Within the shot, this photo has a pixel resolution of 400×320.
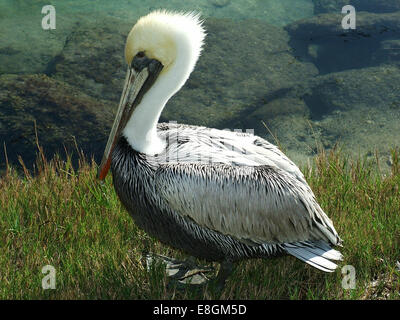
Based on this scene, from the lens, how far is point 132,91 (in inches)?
165

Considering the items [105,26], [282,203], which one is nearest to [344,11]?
[105,26]

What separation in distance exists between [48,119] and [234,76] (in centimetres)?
324

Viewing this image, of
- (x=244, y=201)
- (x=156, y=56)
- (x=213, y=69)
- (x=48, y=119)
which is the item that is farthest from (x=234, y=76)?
(x=244, y=201)

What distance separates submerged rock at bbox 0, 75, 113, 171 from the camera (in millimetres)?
7449

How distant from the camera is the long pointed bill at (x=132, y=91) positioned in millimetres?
4125

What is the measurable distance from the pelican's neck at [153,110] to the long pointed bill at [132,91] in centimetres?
4

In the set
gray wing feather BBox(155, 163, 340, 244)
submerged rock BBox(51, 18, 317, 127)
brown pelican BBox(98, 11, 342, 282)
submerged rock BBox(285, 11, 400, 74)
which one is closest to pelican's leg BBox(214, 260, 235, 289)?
brown pelican BBox(98, 11, 342, 282)

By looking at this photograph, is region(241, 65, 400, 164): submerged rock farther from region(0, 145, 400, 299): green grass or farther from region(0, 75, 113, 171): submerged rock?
region(0, 145, 400, 299): green grass

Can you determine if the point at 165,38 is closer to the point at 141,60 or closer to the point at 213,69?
the point at 141,60

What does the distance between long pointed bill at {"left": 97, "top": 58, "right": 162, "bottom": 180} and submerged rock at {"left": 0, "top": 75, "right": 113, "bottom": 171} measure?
10.7 ft

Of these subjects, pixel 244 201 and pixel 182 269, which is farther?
pixel 182 269

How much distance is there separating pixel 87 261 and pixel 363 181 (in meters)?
2.59

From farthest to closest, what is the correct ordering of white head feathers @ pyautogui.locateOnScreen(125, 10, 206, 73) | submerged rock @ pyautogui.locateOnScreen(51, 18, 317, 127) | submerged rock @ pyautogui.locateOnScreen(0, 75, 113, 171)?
submerged rock @ pyautogui.locateOnScreen(51, 18, 317, 127)
submerged rock @ pyautogui.locateOnScreen(0, 75, 113, 171)
white head feathers @ pyautogui.locateOnScreen(125, 10, 206, 73)

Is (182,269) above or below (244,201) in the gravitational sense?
below
